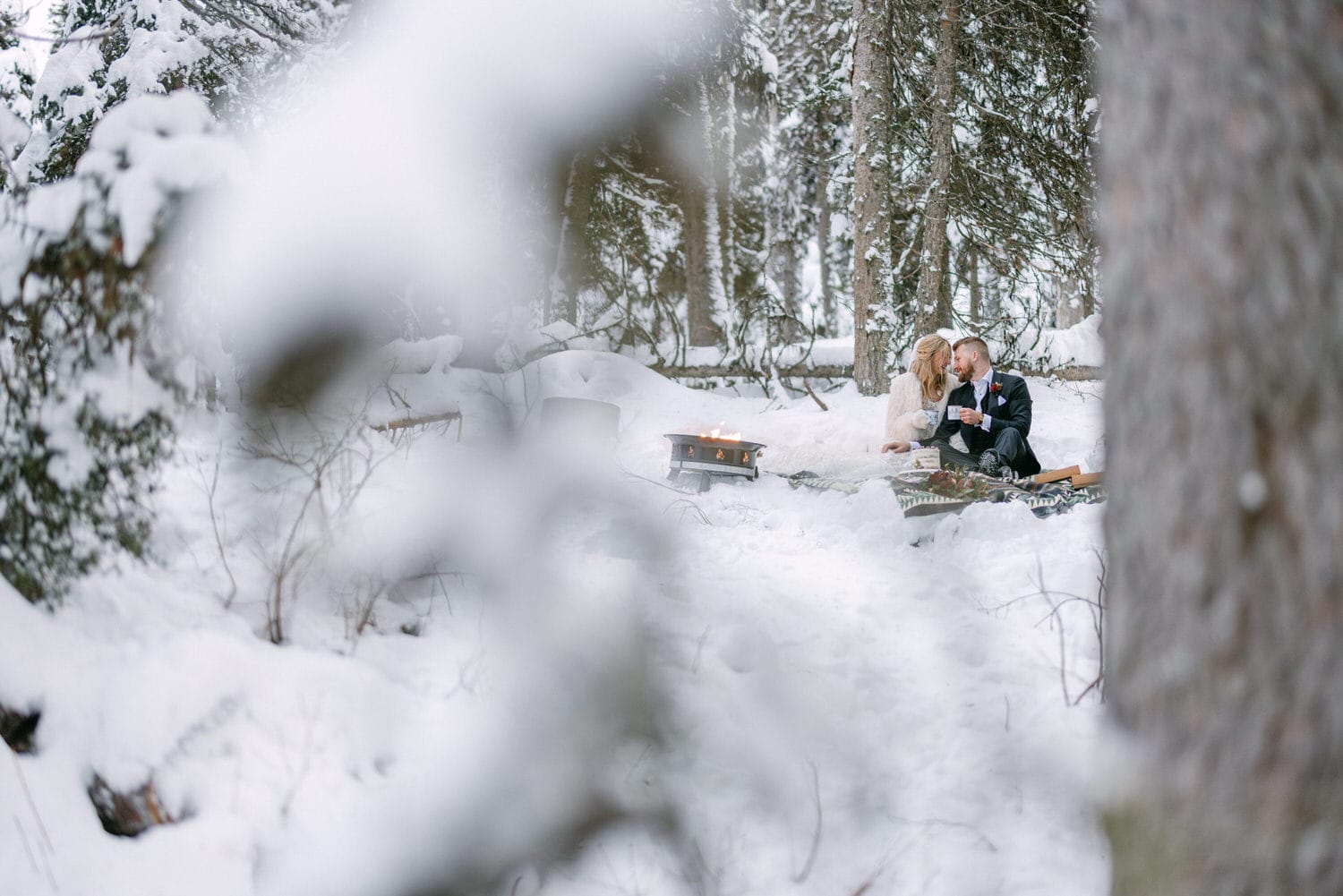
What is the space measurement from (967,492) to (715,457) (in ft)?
5.65

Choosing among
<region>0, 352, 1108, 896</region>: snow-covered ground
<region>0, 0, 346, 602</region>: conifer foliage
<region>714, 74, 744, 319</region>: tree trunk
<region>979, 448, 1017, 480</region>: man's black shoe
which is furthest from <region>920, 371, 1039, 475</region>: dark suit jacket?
<region>714, 74, 744, 319</region>: tree trunk

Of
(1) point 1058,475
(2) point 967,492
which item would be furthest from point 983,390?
(2) point 967,492

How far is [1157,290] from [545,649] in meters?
2.29

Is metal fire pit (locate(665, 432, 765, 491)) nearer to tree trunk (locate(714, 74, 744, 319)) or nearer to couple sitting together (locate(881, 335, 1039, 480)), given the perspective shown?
couple sitting together (locate(881, 335, 1039, 480))

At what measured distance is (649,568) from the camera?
391 centimetres

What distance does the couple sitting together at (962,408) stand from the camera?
5.68 metres

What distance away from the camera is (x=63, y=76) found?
677 cm

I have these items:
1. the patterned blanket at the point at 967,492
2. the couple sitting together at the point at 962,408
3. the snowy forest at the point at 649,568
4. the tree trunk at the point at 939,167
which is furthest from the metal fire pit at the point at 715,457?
the tree trunk at the point at 939,167

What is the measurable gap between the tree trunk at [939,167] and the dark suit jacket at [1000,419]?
2.80 meters

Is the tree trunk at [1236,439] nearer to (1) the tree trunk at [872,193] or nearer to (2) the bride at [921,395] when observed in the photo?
(2) the bride at [921,395]

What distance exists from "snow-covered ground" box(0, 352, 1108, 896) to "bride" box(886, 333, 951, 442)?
1860 mm

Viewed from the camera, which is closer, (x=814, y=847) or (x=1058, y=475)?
(x=814, y=847)

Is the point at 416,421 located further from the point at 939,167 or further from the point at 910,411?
the point at 939,167

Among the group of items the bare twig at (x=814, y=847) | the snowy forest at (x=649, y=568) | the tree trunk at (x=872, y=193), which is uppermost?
the tree trunk at (x=872, y=193)
